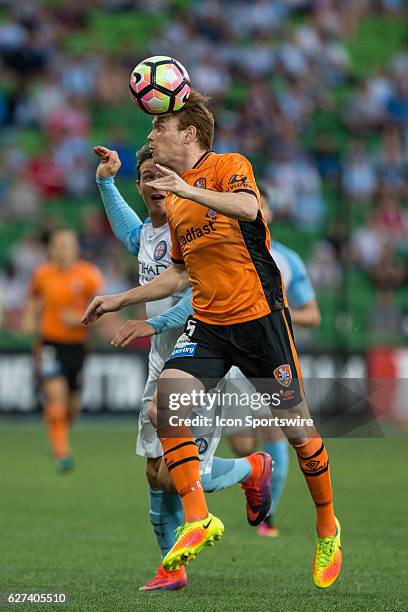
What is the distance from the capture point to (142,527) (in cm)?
923

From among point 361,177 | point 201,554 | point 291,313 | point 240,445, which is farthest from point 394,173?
point 201,554

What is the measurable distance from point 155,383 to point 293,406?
0.94m

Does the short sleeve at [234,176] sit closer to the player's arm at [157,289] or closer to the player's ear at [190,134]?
the player's ear at [190,134]

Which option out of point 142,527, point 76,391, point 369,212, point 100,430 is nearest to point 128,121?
point 369,212

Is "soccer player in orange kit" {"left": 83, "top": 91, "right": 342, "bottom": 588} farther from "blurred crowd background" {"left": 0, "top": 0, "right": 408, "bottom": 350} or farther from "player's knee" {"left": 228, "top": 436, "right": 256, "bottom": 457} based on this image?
"blurred crowd background" {"left": 0, "top": 0, "right": 408, "bottom": 350}

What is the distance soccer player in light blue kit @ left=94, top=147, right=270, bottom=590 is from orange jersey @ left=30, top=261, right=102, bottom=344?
271 inches

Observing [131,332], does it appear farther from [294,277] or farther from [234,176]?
[294,277]

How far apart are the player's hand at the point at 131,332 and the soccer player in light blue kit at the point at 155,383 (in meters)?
0.12

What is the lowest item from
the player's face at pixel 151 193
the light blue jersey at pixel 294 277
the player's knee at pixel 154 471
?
the player's knee at pixel 154 471

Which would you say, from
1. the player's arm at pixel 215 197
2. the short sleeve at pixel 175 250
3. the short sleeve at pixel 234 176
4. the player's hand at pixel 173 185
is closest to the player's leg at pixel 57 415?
the short sleeve at pixel 175 250

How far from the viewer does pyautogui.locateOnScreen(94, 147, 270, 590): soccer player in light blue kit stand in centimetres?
654

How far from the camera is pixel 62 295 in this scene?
45.4ft

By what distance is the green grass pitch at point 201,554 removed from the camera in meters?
6.12

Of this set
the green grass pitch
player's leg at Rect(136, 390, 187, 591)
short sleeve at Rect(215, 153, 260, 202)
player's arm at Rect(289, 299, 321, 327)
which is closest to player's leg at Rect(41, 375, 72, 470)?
the green grass pitch
